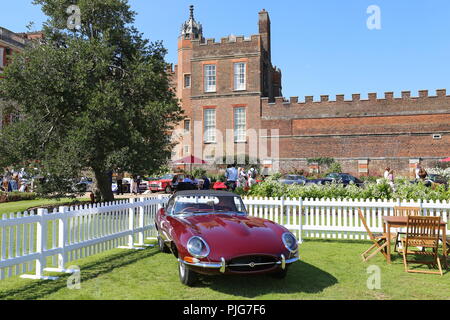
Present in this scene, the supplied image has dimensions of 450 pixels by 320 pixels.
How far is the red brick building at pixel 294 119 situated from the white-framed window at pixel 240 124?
9 cm

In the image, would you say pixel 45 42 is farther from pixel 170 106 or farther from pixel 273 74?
pixel 273 74

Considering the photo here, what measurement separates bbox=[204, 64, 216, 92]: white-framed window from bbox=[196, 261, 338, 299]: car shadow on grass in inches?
1247

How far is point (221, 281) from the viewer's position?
6016 mm

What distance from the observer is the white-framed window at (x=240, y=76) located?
118 feet

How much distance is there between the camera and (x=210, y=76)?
1455 inches

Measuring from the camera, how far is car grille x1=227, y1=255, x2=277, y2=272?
5.29 m

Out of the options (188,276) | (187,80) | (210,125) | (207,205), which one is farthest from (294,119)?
(188,276)

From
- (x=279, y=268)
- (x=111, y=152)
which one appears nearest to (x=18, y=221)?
(x=279, y=268)

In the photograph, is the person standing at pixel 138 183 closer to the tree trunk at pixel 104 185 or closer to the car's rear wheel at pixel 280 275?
the tree trunk at pixel 104 185

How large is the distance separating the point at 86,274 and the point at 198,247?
7.68 ft

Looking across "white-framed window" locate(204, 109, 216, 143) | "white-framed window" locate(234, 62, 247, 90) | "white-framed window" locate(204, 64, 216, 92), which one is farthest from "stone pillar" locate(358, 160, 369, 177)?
"white-framed window" locate(204, 64, 216, 92)

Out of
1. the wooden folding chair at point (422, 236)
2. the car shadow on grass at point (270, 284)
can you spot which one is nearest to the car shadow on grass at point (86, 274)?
the car shadow on grass at point (270, 284)

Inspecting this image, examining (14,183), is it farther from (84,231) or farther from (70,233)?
(70,233)
